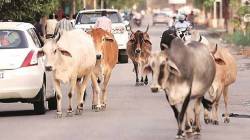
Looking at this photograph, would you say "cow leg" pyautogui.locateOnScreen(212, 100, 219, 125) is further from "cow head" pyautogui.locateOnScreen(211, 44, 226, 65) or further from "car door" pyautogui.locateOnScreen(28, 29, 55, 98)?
"car door" pyautogui.locateOnScreen(28, 29, 55, 98)

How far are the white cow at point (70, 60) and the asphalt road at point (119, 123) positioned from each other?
54 centimetres

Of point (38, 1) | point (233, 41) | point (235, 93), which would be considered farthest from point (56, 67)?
point (233, 41)

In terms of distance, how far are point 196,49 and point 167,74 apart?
110 cm

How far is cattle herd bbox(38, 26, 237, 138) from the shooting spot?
13.5 meters

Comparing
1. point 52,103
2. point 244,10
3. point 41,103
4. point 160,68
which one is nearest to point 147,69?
point 160,68

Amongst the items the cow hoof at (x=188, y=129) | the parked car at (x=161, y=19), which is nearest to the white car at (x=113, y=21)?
the cow hoof at (x=188, y=129)

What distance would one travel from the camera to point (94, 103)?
1966 cm

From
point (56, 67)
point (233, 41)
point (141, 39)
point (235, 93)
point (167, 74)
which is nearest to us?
point (167, 74)

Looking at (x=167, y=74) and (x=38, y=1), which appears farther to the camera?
(x=38, y=1)

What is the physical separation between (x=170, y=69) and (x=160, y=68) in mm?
167

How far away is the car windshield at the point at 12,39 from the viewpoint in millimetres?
18312

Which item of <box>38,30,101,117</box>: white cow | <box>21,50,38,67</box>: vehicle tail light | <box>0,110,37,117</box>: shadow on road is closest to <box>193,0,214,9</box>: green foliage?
<box>0,110,37,117</box>: shadow on road

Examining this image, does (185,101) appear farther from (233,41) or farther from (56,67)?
(233,41)

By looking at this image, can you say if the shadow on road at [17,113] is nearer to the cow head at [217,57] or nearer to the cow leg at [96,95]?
the cow leg at [96,95]
